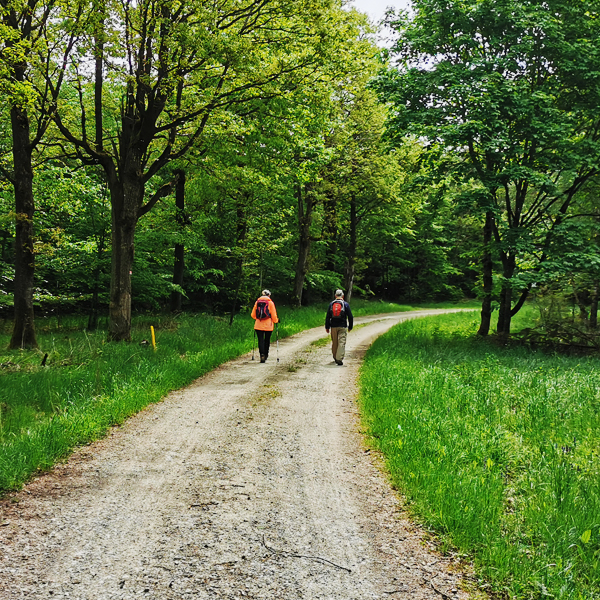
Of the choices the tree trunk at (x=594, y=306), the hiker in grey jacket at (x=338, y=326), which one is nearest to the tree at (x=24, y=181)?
the hiker in grey jacket at (x=338, y=326)

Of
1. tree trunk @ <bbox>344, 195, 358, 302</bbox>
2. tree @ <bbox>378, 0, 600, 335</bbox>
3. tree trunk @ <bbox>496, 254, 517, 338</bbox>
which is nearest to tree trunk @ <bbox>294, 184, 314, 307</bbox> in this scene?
tree trunk @ <bbox>344, 195, 358, 302</bbox>

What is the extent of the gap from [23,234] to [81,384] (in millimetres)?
5006

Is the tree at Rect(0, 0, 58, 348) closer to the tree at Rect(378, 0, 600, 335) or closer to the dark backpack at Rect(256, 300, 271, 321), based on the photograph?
the dark backpack at Rect(256, 300, 271, 321)

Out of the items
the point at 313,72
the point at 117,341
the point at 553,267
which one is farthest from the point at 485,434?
the point at 313,72

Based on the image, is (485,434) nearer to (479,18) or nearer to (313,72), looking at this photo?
(313,72)

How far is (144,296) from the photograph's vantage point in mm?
16078

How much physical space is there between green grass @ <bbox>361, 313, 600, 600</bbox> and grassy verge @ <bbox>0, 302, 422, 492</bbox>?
12.9 ft

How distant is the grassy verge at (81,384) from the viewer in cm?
498

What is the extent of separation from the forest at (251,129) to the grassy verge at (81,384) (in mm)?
1506

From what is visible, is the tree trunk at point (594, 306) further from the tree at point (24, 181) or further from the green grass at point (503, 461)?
the tree at point (24, 181)

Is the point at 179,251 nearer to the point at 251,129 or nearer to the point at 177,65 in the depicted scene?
the point at 251,129

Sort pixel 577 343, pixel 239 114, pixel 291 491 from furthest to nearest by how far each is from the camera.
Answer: pixel 577 343 < pixel 239 114 < pixel 291 491

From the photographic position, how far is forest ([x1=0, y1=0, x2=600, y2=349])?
9695mm

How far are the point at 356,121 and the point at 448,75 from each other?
1011cm
